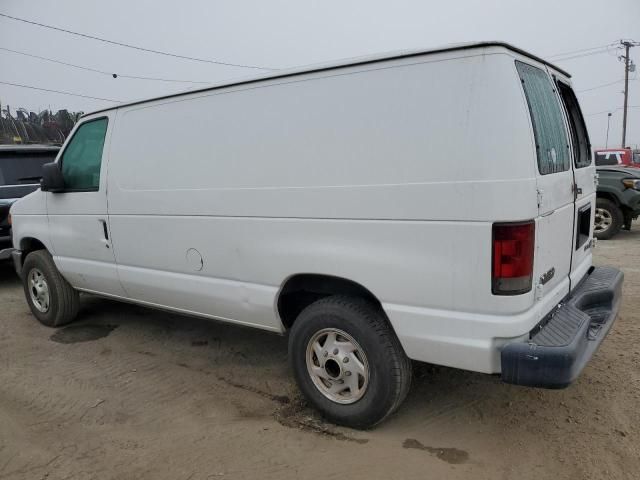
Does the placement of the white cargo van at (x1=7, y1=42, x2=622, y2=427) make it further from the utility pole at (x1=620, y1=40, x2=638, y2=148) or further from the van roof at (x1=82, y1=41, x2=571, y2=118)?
the utility pole at (x1=620, y1=40, x2=638, y2=148)

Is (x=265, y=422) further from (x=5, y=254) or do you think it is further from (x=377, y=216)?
(x=5, y=254)

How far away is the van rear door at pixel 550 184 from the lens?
2.54m

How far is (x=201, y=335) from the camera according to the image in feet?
15.6

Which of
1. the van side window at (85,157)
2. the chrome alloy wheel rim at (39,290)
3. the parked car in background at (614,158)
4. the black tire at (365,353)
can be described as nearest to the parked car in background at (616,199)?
the parked car in background at (614,158)

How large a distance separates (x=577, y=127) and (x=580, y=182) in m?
0.67

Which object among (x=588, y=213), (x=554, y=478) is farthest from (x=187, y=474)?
→ (x=588, y=213)

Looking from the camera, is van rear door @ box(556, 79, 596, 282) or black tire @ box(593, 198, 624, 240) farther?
black tire @ box(593, 198, 624, 240)

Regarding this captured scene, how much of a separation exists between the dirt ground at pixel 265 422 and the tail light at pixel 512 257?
979mm

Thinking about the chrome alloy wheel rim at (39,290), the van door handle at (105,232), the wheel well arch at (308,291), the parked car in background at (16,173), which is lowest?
the chrome alloy wheel rim at (39,290)

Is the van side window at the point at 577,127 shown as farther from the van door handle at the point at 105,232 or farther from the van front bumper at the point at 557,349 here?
the van door handle at the point at 105,232

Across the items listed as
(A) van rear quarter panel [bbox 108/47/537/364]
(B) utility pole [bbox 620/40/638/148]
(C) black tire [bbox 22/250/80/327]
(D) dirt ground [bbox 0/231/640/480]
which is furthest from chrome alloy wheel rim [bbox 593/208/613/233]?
(B) utility pole [bbox 620/40/638/148]

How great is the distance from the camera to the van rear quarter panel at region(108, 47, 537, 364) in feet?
7.89

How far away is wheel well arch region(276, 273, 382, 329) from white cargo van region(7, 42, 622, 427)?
0.01 meters

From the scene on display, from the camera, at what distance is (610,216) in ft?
29.5
